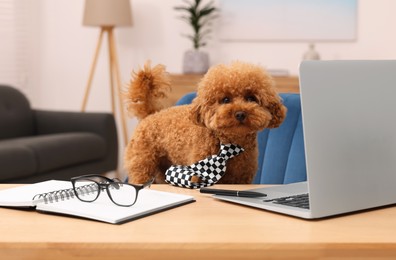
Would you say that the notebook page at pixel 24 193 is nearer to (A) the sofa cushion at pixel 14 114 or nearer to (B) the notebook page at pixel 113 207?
(B) the notebook page at pixel 113 207

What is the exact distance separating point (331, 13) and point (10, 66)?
261 cm

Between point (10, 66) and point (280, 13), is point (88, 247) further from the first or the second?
point (10, 66)

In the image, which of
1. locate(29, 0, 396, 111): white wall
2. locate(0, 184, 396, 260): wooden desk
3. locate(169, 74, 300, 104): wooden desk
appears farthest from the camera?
locate(29, 0, 396, 111): white wall

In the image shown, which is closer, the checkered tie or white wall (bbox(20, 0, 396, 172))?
the checkered tie

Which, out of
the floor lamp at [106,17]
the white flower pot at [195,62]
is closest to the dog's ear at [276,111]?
the white flower pot at [195,62]

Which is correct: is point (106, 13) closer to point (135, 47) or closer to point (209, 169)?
point (135, 47)

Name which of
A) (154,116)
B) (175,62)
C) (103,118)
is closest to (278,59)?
(175,62)

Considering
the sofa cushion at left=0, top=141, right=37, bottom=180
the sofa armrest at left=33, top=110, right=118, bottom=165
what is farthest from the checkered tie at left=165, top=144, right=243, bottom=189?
the sofa armrest at left=33, top=110, right=118, bottom=165

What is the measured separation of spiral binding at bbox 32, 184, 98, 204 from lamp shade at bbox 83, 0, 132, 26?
3.65 m

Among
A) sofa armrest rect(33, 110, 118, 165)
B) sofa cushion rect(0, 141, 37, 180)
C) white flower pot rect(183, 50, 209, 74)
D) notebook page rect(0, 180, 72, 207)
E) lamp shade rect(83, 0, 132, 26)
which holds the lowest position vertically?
sofa cushion rect(0, 141, 37, 180)

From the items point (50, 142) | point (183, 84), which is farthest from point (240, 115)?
point (183, 84)

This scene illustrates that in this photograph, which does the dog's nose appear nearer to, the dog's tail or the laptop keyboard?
the laptop keyboard

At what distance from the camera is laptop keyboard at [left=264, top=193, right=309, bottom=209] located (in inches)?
44.2

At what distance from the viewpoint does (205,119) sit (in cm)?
134
